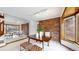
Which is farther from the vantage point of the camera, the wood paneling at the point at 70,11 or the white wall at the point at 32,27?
the white wall at the point at 32,27

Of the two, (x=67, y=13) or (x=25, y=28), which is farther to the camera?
(x=25, y=28)

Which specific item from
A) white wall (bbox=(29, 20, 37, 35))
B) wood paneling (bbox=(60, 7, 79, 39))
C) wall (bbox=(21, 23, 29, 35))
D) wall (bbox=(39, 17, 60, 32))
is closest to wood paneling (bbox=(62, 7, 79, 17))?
wood paneling (bbox=(60, 7, 79, 39))

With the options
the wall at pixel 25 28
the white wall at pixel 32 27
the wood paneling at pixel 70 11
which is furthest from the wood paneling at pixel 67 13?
the wall at pixel 25 28

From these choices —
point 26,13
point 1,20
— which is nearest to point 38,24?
point 26,13

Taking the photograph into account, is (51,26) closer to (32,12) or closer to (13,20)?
(32,12)

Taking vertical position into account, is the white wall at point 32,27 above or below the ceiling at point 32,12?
below

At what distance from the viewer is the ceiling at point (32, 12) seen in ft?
4.51

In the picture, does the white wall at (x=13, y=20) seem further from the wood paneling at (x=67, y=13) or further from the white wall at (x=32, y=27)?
the wood paneling at (x=67, y=13)

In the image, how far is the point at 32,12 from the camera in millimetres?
1428

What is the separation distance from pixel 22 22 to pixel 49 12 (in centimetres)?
44

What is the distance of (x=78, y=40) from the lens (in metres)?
1.36

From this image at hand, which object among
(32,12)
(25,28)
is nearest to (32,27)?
(25,28)

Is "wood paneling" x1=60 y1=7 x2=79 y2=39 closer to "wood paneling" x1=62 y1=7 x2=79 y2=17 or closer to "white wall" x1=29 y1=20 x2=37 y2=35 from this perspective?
"wood paneling" x1=62 y1=7 x2=79 y2=17
